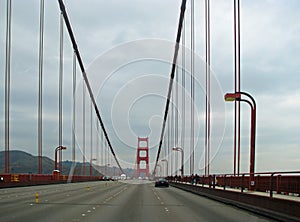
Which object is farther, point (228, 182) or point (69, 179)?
point (69, 179)

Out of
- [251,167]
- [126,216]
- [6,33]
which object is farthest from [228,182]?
[6,33]

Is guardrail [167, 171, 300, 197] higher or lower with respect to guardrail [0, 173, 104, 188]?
higher

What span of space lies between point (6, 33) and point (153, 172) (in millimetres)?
92378

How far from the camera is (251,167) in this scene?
22625 millimetres

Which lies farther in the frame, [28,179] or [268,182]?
[28,179]

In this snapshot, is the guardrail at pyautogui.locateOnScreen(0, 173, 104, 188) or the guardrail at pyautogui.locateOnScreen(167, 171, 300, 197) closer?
the guardrail at pyautogui.locateOnScreen(167, 171, 300, 197)

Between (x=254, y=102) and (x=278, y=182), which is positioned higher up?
(x=254, y=102)

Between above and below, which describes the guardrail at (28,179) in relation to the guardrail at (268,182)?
below

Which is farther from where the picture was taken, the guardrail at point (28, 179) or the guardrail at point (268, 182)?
the guardrail at point (28, 179)

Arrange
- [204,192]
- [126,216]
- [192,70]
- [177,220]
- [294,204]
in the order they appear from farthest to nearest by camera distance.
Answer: [192,70], [204,192], [126,216], [177,220], [294,204]

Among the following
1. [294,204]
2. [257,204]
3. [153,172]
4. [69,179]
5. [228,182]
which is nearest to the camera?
[294,204]

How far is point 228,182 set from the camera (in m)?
28.5

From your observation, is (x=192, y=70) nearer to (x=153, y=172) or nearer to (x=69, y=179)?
(x=69, y=179)

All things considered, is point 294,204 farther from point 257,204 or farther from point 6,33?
point 6,33
